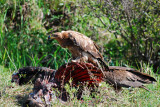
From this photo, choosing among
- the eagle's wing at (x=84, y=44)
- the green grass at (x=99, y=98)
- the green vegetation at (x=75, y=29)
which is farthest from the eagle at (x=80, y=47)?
the green vegetation at (x=75, y=29)

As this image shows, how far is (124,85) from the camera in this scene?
352cm


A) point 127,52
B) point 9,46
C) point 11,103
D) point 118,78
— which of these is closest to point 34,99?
point 11,103

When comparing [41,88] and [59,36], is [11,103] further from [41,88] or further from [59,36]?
[59,36]

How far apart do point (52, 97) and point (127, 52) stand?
3.56m

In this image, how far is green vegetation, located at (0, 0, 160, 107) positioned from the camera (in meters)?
5.02

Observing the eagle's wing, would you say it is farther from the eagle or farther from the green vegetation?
the green vegetation

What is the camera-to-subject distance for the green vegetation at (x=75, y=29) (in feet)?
16.5

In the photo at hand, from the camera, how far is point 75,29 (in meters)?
5.83

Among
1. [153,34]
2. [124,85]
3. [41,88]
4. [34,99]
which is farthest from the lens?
[153,34]

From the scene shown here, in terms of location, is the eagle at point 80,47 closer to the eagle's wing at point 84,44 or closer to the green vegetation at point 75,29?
the eagle's wing at point 84,44

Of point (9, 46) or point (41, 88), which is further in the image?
point (9, 46)

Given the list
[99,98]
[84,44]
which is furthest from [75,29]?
[99,98]

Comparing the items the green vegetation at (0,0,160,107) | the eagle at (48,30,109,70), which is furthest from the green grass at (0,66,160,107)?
the green vegetation at (0,0,160,107)

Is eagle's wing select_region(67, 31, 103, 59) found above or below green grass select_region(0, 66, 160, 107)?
above
